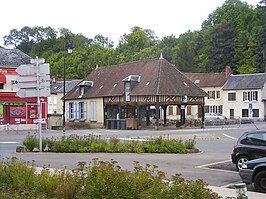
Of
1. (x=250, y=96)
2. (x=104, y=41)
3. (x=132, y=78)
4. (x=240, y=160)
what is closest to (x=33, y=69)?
(x=240, y=160)

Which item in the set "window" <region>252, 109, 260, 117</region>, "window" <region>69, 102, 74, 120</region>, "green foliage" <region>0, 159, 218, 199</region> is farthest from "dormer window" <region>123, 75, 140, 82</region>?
"green foliage" <region>0, 159, 218, 199</region>

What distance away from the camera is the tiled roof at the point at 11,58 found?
179ft

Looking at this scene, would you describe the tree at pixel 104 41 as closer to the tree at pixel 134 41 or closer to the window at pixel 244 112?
the tree at pixel 134 41

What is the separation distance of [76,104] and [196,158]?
4515cm

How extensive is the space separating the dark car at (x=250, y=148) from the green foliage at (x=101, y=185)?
7370mm

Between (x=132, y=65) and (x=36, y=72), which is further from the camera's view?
(x=132, y=65)

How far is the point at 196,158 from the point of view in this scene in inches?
837

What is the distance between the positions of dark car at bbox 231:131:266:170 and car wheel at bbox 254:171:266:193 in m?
3.59

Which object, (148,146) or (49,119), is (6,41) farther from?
(148,146)

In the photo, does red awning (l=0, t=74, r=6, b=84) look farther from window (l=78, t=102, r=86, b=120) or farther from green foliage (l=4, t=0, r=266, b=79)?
green foliage (l=4, t=0, r=266, b=79)

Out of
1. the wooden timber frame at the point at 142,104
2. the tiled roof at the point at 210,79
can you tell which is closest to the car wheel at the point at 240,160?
the wooden timber frame at the point at 142,104

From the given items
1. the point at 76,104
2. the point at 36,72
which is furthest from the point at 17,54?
the point at 36,72

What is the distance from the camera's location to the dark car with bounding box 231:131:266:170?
16.2 m

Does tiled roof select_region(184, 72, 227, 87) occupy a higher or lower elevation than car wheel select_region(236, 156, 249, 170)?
higher
